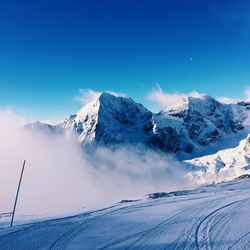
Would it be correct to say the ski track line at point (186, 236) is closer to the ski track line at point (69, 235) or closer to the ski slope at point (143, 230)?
the ski slope at point (143, 230)

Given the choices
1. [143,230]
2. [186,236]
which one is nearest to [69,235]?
[143,230]

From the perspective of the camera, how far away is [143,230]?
23703 mm

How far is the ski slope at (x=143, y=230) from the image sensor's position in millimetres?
20281

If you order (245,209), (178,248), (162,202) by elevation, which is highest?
(162,202)

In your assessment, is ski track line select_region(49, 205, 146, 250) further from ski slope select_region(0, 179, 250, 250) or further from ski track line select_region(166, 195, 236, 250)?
ski track line select_region(166, 195, 236, 250)

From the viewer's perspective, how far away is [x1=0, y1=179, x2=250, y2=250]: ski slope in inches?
798

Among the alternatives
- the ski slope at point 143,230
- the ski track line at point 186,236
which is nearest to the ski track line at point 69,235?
the ski slope at point 143,230

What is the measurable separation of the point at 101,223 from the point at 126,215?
3.76 meters

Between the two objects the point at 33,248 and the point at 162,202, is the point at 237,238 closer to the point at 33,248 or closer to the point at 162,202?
the point at 33,248

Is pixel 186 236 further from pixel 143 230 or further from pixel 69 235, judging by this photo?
pixel 69 235

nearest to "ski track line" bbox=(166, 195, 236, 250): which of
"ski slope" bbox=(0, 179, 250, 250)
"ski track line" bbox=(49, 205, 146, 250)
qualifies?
"ski slope" bbox=(0, 179, 250, 250)

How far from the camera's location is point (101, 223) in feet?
87.8

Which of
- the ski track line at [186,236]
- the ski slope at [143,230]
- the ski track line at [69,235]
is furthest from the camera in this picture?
the ski track line at [69,235]

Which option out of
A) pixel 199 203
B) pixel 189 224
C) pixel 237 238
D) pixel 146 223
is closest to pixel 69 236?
pixel 146 223
